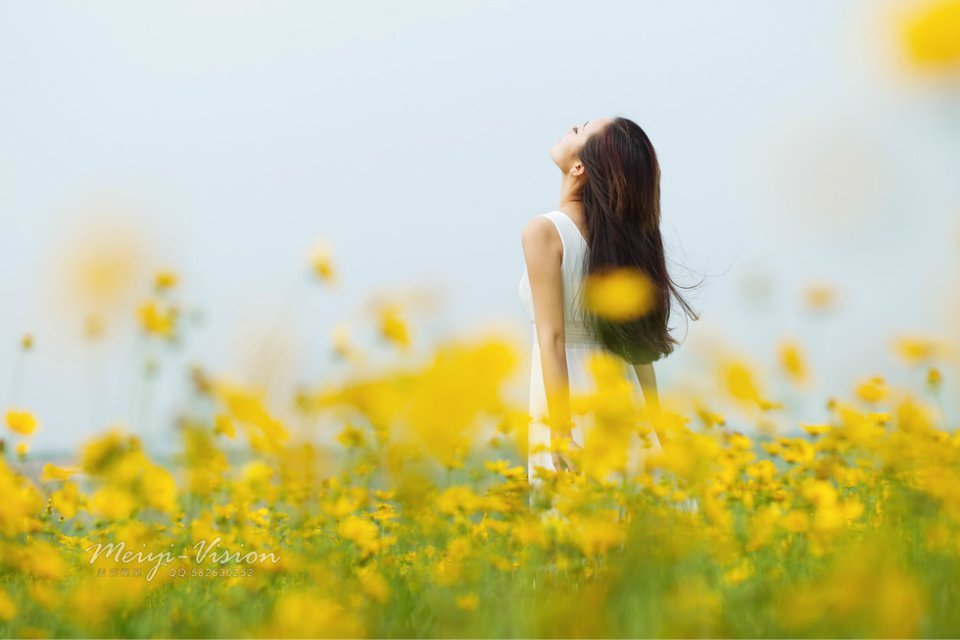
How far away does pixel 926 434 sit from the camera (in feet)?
7.14

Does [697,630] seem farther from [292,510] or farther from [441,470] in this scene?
[292,510]

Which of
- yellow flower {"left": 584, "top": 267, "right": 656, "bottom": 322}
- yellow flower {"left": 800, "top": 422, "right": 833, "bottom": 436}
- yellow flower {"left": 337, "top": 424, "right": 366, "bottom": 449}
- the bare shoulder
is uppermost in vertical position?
the bare shoulder

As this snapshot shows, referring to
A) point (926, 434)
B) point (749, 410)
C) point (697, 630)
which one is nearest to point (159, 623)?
point (697, 630)

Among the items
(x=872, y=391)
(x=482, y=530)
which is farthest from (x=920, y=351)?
(x=482, y=530)

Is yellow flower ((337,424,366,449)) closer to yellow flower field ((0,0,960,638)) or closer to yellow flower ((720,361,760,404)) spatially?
yellow flower field ((0,0,960,638))

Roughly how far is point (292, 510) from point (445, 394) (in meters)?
1.05

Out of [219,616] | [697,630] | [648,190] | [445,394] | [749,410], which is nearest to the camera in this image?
[445,394]

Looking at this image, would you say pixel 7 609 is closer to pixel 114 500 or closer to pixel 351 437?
pixel 114 500

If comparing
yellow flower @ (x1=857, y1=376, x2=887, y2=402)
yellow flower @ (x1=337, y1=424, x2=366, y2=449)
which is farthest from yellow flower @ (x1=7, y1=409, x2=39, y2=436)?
yellow flower @ (x1=857, y1=376, x2=887, y2=402)

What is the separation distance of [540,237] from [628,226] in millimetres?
361

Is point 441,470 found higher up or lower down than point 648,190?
lower down

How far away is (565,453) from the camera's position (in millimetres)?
1833

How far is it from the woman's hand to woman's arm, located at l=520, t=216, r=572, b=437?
20 centimetres

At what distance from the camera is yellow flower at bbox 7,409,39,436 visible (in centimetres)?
251
